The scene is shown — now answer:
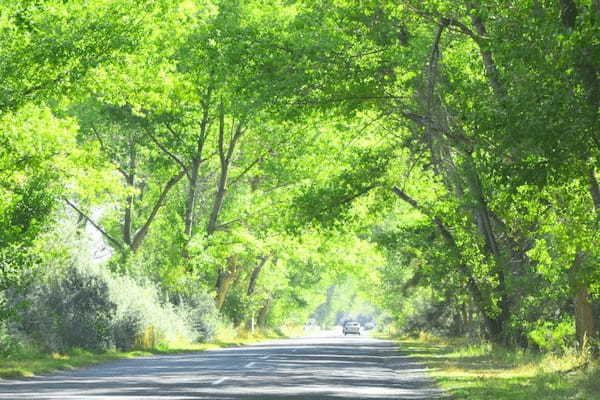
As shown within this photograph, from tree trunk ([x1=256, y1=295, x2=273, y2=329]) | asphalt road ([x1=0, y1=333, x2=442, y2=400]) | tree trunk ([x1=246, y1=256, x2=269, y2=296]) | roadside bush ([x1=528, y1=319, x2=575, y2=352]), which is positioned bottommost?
asphalt road ([x1=0, y1=333, x2=442, y2=400])

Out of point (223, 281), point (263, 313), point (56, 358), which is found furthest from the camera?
point (263, 313)

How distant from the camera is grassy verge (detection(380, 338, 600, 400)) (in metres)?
15.7

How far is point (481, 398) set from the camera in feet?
50.1

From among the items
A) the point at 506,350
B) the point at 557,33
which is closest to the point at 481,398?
the point at 557,33

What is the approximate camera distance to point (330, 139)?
36812 millimetres

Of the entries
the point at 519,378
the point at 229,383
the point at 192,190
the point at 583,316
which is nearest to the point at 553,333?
the point at 583,316

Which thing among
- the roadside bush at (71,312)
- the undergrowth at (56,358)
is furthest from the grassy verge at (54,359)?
the roadside bush at (71,312)

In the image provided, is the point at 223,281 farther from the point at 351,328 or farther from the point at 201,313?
the point at 351,328

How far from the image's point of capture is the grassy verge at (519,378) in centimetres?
1572

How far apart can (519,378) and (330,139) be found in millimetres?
18346

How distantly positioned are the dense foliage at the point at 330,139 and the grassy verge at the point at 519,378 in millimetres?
937

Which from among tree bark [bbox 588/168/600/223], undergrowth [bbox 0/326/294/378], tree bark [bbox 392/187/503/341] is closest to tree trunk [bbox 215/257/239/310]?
undergrowth [bbox 0/326/294/378]

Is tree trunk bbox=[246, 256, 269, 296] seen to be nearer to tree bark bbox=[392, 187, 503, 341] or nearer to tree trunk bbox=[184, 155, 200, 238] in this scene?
tree trunk bbox=[184, 155, 200, 238]

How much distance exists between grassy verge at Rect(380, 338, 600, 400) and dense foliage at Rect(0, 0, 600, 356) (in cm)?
94
